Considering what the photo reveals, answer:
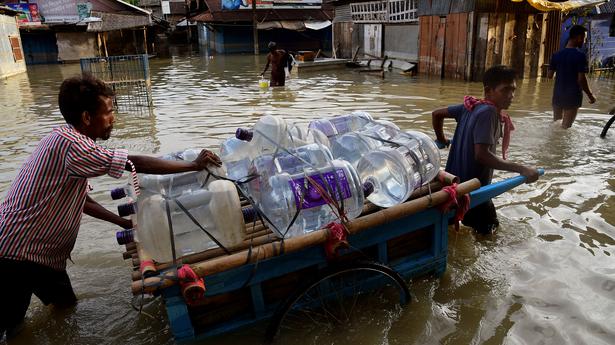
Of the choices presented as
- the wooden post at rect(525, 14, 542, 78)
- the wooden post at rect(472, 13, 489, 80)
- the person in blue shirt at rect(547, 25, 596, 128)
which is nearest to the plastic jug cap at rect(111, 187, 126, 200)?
the person in blue shirt at rect(547, 25, 596, 128)

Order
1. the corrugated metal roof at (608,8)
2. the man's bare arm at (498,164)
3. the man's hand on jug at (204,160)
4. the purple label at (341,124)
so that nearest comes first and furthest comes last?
the man's hand on jug at (204,160), the man's bare arm at (498,164), the purple label at (341,124), the corrugated metal roof at (608,8)

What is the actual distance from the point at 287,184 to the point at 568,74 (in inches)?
264

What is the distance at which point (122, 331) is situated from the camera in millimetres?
3172

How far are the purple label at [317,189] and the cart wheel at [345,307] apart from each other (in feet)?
1.55

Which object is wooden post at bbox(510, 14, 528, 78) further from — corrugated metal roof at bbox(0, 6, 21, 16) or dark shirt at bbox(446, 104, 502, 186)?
corrugated metal roof at bbox(0, 6, 21, 16)

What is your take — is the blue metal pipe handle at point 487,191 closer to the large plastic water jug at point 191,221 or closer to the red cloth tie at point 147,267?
the large plastic water jug at point 191,221

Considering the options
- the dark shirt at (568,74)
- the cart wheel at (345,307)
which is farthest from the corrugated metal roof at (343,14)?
the cart wheel at (345,307)

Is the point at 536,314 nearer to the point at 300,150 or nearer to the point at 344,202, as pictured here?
the point at 344,202

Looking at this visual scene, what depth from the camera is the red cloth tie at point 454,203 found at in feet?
9.67

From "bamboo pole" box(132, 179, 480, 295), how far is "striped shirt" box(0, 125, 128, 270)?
701mm

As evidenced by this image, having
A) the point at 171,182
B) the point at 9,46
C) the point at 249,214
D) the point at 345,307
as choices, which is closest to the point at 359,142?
the point at 345,307

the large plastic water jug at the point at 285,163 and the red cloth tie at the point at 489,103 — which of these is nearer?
the large plastic water jug at the point at 285,163

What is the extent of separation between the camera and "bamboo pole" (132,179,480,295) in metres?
2.16

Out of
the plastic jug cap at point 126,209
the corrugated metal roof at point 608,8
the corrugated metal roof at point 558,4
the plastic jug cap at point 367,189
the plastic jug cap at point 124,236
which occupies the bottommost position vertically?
the plastic jug cap at point 124,236
